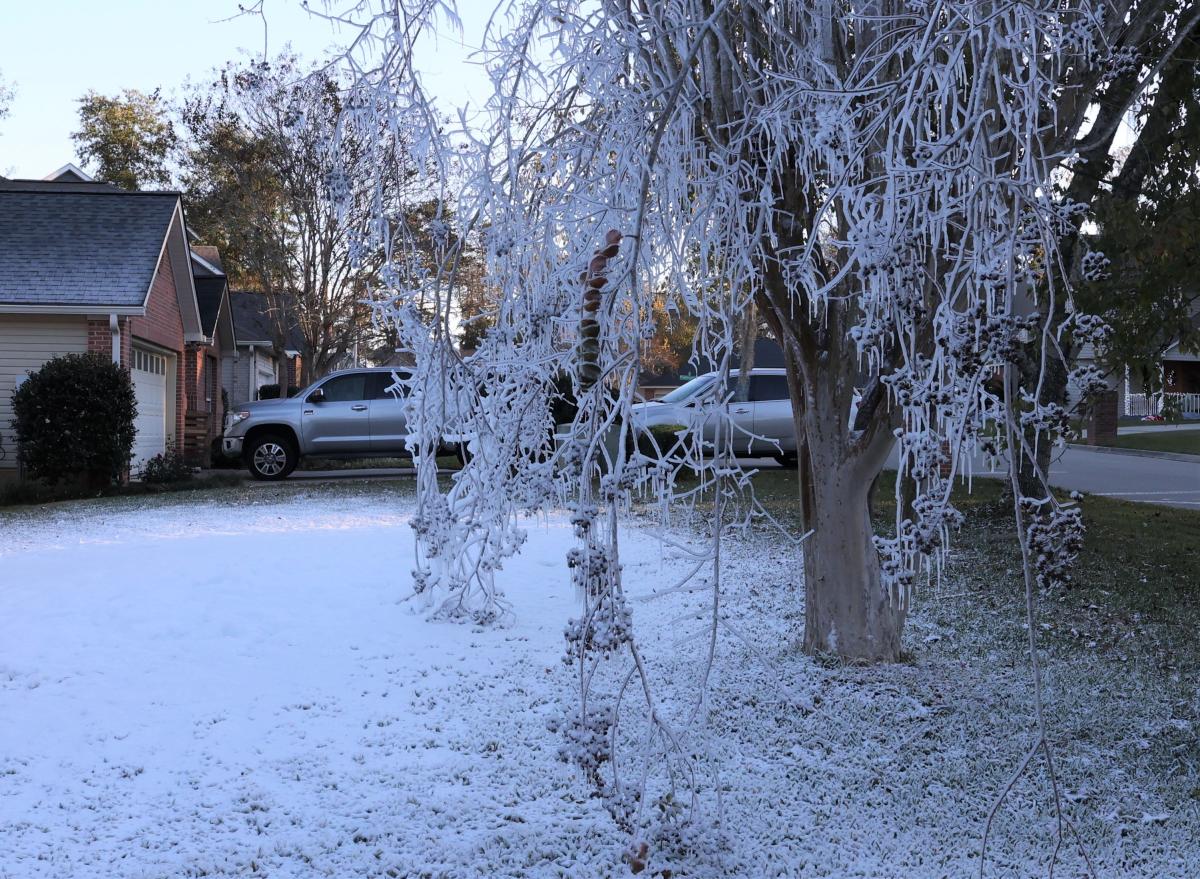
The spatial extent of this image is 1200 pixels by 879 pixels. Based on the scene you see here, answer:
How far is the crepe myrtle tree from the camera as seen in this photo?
2561 millimetres

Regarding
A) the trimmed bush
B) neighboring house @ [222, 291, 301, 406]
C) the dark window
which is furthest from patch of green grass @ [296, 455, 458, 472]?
neighboring house @ [222, 291, 301, 406]

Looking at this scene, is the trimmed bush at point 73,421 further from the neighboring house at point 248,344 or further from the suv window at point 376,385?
the neighboring house at point 248,344

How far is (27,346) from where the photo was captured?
15641 mm

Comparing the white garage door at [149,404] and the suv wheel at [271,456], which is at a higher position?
the white garage door at [149,404]

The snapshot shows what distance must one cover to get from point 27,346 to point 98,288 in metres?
1.42

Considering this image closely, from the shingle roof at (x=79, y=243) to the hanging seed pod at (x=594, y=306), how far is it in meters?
14.1

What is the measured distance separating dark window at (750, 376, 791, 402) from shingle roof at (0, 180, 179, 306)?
9.35 m

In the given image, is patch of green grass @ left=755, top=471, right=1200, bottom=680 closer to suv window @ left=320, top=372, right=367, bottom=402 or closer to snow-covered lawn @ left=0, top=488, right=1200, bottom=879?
snow-covered lawn @ left=0, top=488, right=1200, bottom=879

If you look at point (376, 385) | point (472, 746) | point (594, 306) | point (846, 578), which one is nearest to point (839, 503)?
point (846, 578)

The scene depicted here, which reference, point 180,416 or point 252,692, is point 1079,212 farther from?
point 180,416

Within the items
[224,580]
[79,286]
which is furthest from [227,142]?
[224,580]

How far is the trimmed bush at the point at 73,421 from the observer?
14180 mm

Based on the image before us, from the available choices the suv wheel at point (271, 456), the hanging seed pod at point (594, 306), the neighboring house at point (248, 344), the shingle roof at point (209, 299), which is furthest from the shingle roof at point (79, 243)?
the hanging seed pod at point (594, 306)

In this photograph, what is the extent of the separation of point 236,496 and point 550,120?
10.4 metres
